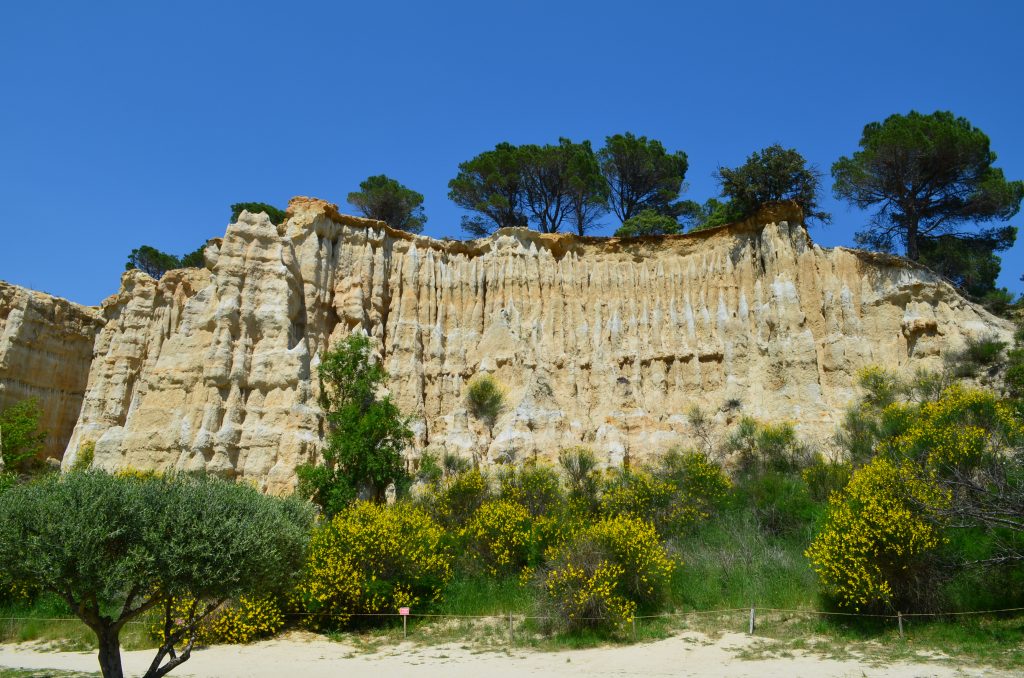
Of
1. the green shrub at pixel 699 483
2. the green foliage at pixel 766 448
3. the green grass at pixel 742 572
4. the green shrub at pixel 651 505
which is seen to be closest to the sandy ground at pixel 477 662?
the green grass at pixel 742 572

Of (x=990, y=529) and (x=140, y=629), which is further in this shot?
(x=140, y=629)

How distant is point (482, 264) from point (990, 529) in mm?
23235

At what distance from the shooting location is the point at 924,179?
34219mm

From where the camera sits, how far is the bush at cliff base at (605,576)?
18.9 m

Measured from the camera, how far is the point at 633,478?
2572cm

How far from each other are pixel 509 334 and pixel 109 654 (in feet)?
73.8

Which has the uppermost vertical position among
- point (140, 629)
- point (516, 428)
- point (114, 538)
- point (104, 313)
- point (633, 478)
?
point (104, 313)

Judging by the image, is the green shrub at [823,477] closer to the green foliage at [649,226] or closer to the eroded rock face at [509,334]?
the eroded rock face at [509,334]

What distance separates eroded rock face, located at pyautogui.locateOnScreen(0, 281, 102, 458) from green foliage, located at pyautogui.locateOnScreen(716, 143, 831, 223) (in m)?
31.7

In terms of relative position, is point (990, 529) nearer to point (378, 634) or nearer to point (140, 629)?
point (378, 634)

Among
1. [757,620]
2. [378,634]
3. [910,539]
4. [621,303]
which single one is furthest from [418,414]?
[910,539]

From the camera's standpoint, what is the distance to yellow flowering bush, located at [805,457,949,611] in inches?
692

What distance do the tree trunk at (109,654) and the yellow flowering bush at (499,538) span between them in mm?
11933

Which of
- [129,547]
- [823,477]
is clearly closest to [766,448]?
[823,477]
